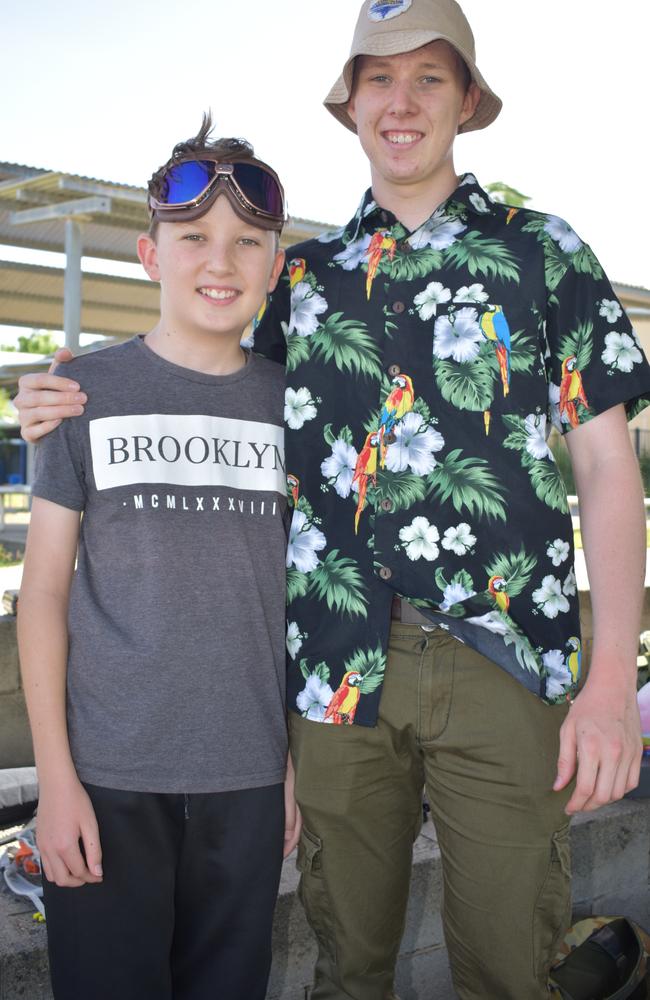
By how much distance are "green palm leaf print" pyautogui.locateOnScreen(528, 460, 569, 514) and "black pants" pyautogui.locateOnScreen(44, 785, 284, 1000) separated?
848 millimetres

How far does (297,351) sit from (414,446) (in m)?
0.38

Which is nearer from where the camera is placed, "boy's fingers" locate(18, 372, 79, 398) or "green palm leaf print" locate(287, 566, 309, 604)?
"boy's fingers" locate(18, 372, 79, 398)

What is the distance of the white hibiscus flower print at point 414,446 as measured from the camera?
2047 mm

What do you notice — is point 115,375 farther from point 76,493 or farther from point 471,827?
point 471,827

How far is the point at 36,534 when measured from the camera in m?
1.94

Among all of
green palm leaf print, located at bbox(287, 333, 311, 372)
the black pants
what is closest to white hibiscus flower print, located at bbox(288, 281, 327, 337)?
green palm leaf print, located at bbox(287, 333, 311, 372)

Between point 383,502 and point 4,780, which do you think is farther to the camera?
point 4,780

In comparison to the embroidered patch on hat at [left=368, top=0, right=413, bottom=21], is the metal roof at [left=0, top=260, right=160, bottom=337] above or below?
above

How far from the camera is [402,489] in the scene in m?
2.04

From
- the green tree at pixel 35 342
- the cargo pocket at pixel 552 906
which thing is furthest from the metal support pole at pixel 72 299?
the green tree at pixel 35 342

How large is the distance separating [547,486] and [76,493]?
0.99 meters

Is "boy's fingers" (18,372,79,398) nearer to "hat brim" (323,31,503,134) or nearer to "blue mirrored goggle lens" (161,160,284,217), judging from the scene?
"blue mirrored goggle lens" (161,160,284,217)

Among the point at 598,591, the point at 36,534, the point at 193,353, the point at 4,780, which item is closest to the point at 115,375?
the point at 193,353

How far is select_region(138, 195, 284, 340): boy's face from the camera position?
2.07 meters
